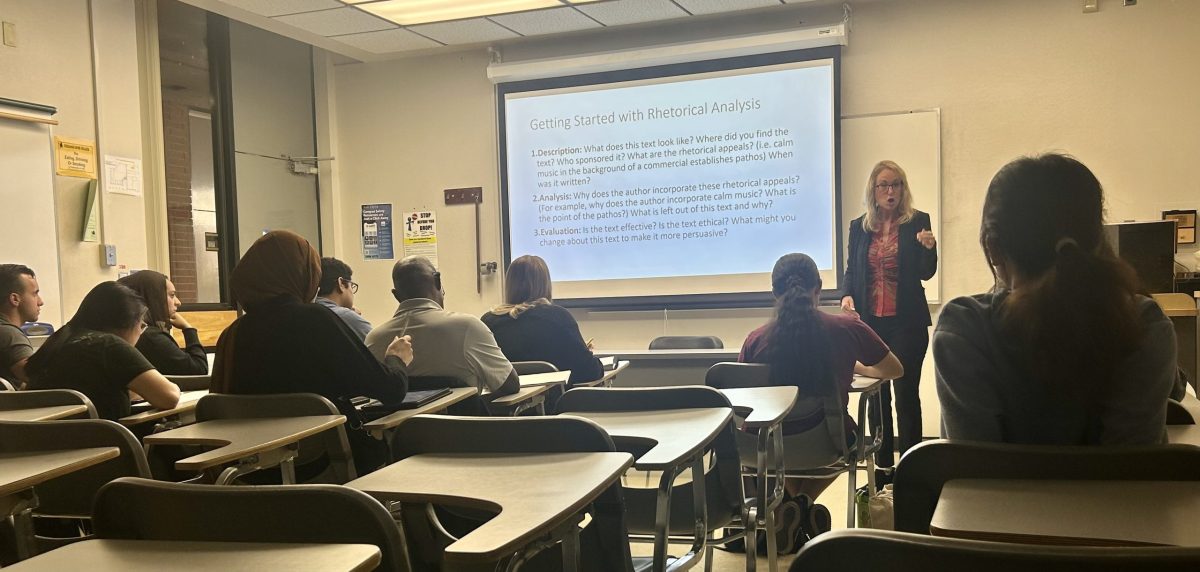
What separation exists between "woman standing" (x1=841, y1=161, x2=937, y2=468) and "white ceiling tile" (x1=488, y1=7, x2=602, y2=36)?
101 inches

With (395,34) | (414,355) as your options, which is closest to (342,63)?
(395,34)

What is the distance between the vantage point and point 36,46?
5.02 meters

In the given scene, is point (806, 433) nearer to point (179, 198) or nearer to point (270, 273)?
point (270, 273)

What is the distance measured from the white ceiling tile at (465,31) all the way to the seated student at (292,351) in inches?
152

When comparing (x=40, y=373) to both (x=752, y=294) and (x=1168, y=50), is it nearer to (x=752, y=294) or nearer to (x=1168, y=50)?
(x=752, y=294)

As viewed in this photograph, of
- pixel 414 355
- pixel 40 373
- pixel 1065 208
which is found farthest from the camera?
pixel 414 355

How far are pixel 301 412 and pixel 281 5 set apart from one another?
4.02 m

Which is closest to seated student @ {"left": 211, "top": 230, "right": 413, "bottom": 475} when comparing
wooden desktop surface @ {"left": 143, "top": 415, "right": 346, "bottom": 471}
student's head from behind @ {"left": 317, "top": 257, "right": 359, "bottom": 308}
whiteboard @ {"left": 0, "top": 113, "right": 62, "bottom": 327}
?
wooden desktop surface @ {"left": 143, "top": 415, "right": 346, "bottom": 471}

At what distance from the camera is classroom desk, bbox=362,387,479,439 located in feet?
7.53

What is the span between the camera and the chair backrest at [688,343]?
512 centimetres

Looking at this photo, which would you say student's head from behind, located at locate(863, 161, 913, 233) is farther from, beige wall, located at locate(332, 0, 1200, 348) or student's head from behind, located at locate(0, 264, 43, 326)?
student's head from behind, located at locate(0, 264, 43, 326)

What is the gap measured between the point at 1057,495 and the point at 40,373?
289 cm

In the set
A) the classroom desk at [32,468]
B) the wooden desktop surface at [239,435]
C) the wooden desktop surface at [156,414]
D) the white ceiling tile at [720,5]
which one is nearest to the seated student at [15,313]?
the wooden desktop surface at [156,414]

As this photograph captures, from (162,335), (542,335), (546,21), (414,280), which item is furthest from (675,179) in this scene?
(162,335)
